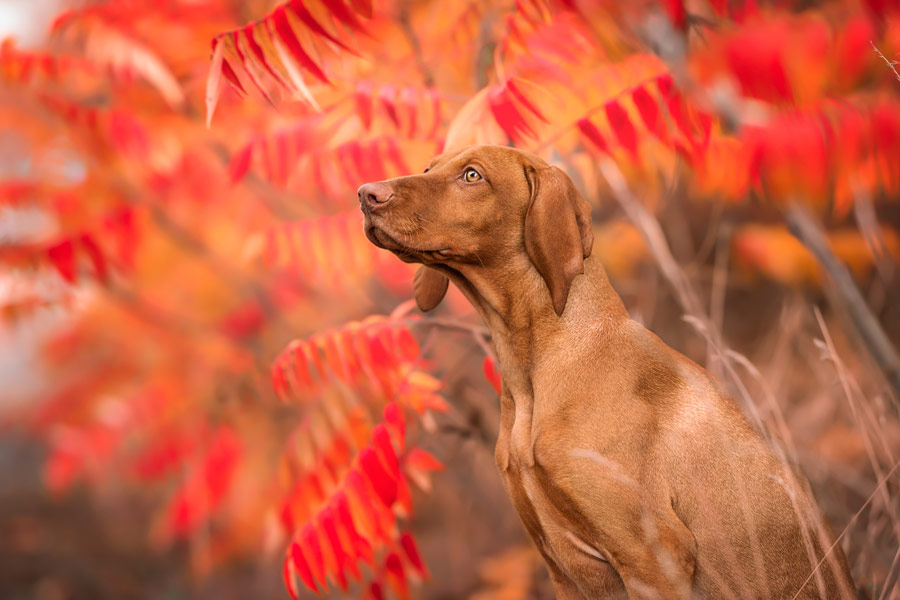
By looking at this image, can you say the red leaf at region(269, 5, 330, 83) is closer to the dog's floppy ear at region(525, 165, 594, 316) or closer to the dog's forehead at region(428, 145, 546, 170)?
the dog's forehead at region(428, 145, 546, 170)

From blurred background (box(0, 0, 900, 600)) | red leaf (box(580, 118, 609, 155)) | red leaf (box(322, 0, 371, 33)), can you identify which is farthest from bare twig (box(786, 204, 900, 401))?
red leaf (box(322, 0, 371, 33))

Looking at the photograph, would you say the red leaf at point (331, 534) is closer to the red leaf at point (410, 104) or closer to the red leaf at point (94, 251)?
the red leaf at point (410, 104)

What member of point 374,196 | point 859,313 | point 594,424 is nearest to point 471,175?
point 374,196

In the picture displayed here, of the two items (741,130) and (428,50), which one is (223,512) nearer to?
(428,50)

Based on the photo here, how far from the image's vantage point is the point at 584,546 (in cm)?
164

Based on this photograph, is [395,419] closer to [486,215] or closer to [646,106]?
[486,215]

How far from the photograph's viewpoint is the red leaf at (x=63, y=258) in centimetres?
338

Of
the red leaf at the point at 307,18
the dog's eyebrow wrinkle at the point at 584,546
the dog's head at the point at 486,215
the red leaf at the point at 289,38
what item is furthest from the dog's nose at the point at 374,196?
the dog's eyebrow wrinkle at the point at 584,546

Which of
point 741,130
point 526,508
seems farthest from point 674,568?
point 741,130

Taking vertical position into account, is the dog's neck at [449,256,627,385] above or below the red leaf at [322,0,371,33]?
below

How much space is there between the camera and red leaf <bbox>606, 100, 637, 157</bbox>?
7.36 feet

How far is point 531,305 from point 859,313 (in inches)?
52.8

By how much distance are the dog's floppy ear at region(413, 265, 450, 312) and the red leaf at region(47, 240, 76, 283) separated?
2257 mm

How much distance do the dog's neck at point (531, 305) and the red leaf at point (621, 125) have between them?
27.0 inches
